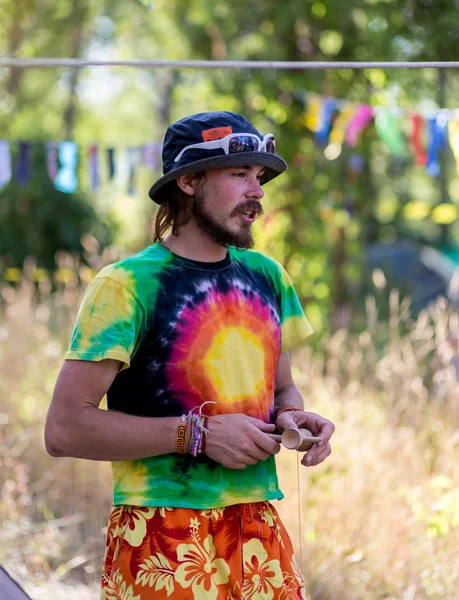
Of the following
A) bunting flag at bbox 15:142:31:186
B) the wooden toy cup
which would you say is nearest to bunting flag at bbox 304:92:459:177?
bunting flag at bbox 15:142:31:186

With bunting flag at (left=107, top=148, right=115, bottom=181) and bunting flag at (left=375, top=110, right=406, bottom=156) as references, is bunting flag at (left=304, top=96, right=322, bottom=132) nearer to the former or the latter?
bunting flag at (left=375, top=110, right=406, bottom=156)

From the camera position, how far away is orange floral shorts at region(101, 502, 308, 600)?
6.07 ft

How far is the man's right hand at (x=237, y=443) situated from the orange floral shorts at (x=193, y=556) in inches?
5.2

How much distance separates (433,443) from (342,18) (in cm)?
322

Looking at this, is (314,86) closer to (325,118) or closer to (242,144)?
(325,118)

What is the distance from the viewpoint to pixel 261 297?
2098 millimetres

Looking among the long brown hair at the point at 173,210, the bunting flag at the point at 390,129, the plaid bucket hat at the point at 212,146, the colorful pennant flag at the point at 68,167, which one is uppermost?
the bunting flag at the point at 390,129

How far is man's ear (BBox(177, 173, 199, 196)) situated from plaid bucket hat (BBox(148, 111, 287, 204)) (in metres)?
0.03

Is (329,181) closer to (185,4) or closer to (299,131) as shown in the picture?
(299,131)

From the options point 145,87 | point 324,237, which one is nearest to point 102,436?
point 324,237

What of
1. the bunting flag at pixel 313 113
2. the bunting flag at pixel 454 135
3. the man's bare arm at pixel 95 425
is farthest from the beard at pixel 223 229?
the bunting flag at pixel 313 113

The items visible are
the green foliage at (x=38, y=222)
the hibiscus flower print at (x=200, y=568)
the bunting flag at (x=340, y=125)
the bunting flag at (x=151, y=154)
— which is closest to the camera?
the hibiscus flower print at (x=200, y=568)

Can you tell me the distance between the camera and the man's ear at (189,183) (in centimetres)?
208

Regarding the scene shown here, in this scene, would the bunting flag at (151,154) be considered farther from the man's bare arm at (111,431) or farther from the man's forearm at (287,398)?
the man's bare arm at (111,431)
